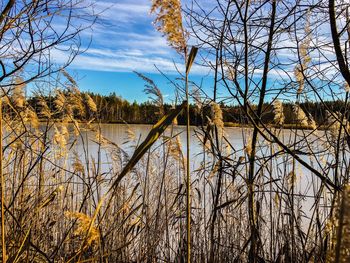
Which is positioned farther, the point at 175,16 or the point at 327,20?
the point at 327,20

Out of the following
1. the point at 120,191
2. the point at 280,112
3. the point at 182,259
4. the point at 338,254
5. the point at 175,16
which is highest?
the point at 175,16

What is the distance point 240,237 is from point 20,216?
5.92 feet

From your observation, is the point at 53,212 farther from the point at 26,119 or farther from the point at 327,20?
the point at 327,20

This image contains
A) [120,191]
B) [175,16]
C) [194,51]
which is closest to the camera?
[194,51]

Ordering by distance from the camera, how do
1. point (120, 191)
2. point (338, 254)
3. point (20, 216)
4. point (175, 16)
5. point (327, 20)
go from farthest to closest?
point (120, 191), point (20, 216), point (327, 20), point (175, 16), point (338, 254)

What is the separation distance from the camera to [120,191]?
4074 mm

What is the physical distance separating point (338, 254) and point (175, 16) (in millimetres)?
1204

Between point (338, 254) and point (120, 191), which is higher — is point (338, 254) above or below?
above

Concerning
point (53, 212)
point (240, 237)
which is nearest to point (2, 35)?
point (53, 212)

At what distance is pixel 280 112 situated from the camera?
348cm

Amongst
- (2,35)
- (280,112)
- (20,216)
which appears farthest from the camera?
(280,112)

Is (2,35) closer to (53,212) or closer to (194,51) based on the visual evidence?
(194,51)

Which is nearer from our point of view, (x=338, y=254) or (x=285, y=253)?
(x=338, y=254)

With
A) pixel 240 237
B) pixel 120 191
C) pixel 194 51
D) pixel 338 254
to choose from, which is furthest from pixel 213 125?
pixel 338 254
